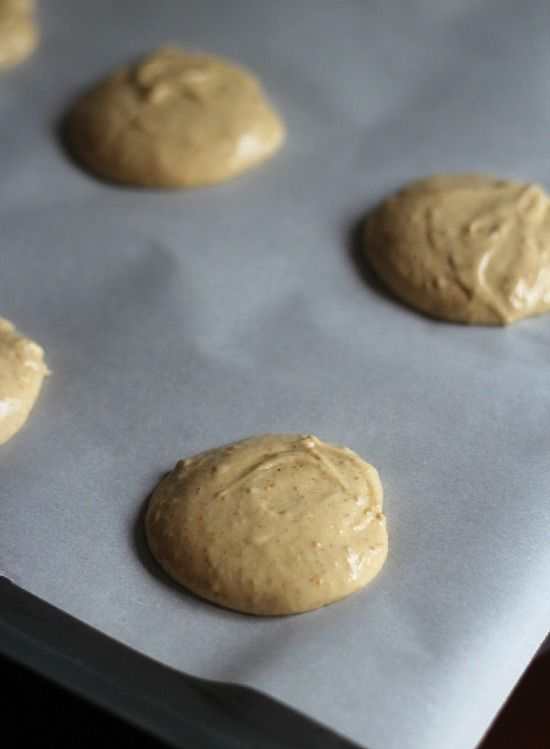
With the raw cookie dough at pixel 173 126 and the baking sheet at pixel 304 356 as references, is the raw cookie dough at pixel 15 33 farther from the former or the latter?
the raw cookie dough at pixel 173 126

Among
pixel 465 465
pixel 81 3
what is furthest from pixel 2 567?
pixel 81 3

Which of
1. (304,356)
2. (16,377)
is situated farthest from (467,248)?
(16,377)

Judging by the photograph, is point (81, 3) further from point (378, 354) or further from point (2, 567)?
point (2, 567)

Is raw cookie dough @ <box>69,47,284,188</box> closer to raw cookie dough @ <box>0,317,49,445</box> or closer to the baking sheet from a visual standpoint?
the baking sheet

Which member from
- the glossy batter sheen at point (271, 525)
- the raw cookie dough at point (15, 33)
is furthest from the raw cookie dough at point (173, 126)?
the glossy batter sheen at point (271, 525)

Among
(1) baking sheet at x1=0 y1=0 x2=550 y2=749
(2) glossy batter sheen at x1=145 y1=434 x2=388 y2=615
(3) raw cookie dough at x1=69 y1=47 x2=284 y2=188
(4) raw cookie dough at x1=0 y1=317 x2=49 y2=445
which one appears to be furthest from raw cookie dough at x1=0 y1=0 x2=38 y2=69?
(2) glossy batter sheen at x1=145 y1=434 x2=388 y2=615

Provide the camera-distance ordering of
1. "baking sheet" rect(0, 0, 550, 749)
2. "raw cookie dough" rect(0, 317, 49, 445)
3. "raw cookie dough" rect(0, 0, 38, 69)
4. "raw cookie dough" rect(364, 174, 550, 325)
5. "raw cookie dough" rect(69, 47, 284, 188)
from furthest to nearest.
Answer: "raw cookie dough" rect(0, 0, 38, 69)
"raw cookie dough" rect(69, 47, 284, 188)
"raw cookie dough" rect(364, 174, 550, 325)
"raw cookie dough" rect(0, 317, 49, 445)
"baking sheet" rect(0, 0, 550, 749)
